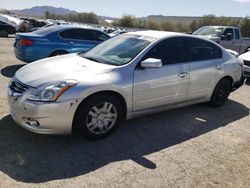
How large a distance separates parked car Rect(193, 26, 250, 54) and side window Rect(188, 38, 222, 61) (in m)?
7.59

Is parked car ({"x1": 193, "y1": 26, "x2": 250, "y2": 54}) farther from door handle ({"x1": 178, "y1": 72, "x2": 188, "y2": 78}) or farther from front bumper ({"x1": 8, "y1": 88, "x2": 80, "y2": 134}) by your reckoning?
front bumper ({"x1": 8, "y1": 88, "x2": 80, "y2": 134})

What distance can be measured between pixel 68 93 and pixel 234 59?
4054 millimetres

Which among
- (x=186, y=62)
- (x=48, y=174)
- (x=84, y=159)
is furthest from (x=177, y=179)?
(x=186, y=62)

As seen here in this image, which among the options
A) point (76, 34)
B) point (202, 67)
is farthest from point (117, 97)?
point (76, 34)

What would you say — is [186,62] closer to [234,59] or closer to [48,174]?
[234,59]

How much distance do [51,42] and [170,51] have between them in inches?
179

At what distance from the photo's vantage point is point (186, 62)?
5219 millimetres

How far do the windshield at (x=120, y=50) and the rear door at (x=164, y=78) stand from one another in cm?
22

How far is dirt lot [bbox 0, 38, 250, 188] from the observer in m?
3.37

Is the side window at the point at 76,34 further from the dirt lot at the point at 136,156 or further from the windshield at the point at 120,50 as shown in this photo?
the dirt lot at the point at 136,156

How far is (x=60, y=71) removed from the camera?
4.22 meters

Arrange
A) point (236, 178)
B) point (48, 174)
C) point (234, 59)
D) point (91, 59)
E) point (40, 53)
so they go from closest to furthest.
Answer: point (48, 174)
point (236, 178)
point (91, 59)
point (234, 59)
point (40, 53)

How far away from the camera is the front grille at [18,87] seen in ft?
13.0

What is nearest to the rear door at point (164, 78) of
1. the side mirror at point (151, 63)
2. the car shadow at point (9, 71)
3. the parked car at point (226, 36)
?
the side mirror at point (151, 63)
